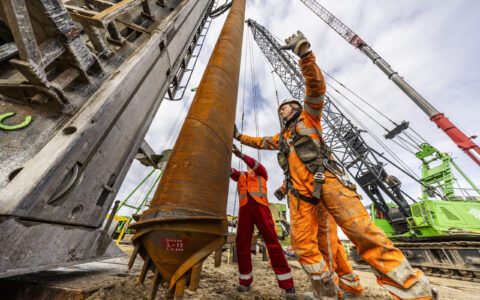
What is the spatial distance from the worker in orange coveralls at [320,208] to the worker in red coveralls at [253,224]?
659 mm

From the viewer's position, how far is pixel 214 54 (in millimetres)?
2576

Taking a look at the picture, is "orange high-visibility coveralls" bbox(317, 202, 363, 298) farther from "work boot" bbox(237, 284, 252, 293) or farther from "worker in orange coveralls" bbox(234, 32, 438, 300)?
"work boot" bbox(237, 284, 252, 293)

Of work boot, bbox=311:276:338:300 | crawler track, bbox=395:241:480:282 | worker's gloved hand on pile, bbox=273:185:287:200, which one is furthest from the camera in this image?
crawler track, bbox=395:241:480:282

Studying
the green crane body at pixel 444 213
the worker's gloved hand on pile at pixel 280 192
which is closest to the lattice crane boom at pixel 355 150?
the green crane body at pixel 444 213

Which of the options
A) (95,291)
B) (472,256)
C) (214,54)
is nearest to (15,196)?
(95,291)

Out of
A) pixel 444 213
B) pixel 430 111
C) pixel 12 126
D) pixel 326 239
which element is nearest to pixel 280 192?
pixel 326 239

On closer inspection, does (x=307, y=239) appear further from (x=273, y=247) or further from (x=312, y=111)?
(x=312, y=111)

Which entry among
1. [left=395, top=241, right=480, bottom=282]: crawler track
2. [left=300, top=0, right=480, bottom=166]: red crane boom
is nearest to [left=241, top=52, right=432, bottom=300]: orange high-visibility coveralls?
[left=395, top=241, right=480, bottom=282]: crawler track

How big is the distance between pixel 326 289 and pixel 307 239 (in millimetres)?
436

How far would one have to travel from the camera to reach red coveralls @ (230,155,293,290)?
2439mm

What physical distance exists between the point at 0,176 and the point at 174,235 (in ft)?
4.34

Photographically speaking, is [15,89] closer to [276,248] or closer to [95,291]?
[95,291]

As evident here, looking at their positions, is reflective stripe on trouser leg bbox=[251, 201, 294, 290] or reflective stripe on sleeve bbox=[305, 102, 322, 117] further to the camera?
reflective stripe on trouser leg bbox=[251, 201, 294, 290]

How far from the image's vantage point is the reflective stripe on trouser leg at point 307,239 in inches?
69.7
